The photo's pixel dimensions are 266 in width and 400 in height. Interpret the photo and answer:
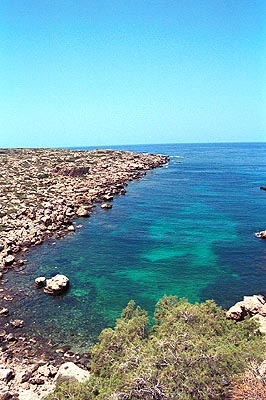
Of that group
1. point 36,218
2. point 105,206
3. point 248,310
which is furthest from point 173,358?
point 105,206

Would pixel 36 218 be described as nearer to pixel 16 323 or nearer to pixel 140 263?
pixel 140 263

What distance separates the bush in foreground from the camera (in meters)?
11.4

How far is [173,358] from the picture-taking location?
12.1 metres

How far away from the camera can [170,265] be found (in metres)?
31.4

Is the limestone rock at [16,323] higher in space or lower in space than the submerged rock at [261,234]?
lower

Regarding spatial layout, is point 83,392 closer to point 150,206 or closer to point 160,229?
point 160,229

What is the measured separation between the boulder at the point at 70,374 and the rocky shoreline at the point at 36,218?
1.19 m

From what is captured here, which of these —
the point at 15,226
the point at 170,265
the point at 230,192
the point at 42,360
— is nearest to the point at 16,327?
the point at 42,360

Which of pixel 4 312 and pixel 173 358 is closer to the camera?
pixel 173 358

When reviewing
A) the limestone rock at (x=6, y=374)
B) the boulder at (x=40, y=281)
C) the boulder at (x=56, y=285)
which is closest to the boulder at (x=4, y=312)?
the boulder at (x=56, y=285)

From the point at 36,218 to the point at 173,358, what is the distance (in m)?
33.0

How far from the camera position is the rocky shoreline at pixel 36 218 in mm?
17141

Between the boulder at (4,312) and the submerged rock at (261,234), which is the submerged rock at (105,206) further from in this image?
the boulder at (4,312)

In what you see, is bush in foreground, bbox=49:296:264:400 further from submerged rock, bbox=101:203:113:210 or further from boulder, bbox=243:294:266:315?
submerged rock, bbox=101:203:113:210
